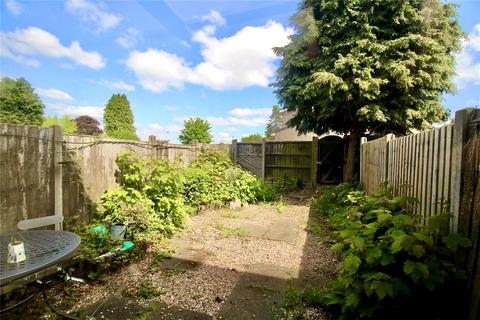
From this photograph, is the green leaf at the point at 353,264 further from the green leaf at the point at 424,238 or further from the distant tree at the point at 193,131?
the distant tree at the point at 193,131

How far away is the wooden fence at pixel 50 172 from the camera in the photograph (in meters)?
2.56

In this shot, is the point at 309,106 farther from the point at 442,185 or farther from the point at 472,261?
the point at 472,261

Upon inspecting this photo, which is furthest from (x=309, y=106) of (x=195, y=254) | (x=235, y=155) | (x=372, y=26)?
(x=195, y=254)

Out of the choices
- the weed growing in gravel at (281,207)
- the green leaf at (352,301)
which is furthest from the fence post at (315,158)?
the green leaf at (352,301)

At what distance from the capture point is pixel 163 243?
3857mm

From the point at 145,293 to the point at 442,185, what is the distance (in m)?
2.79

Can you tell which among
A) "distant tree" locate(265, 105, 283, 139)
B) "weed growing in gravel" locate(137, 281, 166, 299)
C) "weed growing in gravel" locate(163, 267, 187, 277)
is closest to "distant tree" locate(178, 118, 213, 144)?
"weed growing in gravel" locate(163, 267, 187, 277)

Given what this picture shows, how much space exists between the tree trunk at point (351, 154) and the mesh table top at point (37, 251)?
25.2 feet

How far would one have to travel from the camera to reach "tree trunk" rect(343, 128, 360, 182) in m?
8.03

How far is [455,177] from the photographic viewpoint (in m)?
1.79

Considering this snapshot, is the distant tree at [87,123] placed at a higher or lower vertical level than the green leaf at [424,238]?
higher

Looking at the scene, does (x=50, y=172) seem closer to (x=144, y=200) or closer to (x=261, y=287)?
(x=144, y=200)

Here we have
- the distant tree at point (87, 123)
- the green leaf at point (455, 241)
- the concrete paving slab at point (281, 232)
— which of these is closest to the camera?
the green leaf at point (455, 241)

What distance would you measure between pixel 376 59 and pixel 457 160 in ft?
19.2
